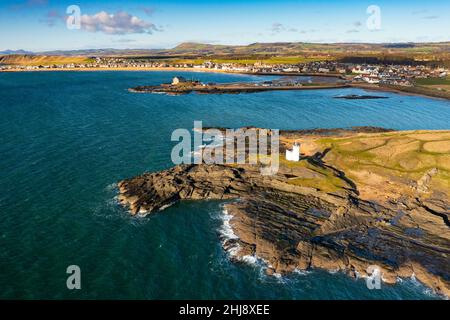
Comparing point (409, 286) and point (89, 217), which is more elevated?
point (89, 217)

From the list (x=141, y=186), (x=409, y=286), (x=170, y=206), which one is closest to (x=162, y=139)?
(x=141, y=186)

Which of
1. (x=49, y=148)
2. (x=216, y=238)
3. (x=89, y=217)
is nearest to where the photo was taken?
(x=216, y=238)

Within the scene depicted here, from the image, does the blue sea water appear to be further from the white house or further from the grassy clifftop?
the grassy clifftop

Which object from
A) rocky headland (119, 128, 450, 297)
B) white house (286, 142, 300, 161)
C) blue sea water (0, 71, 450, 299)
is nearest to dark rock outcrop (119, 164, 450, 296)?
rocky headland (119, 128, 450, 297)

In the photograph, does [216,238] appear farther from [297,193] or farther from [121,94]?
[121,94]

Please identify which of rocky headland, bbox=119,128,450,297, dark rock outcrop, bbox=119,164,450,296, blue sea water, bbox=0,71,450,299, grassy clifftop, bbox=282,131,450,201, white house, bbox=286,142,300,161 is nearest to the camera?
blue sea water, bbox=0,71,450,299

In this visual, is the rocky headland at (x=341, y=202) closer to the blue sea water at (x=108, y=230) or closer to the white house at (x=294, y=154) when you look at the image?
the white house at (x=294, y=154)

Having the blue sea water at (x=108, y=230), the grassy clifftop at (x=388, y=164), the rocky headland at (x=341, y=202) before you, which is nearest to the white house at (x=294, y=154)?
the rocky headland at (x=341, y=202)
